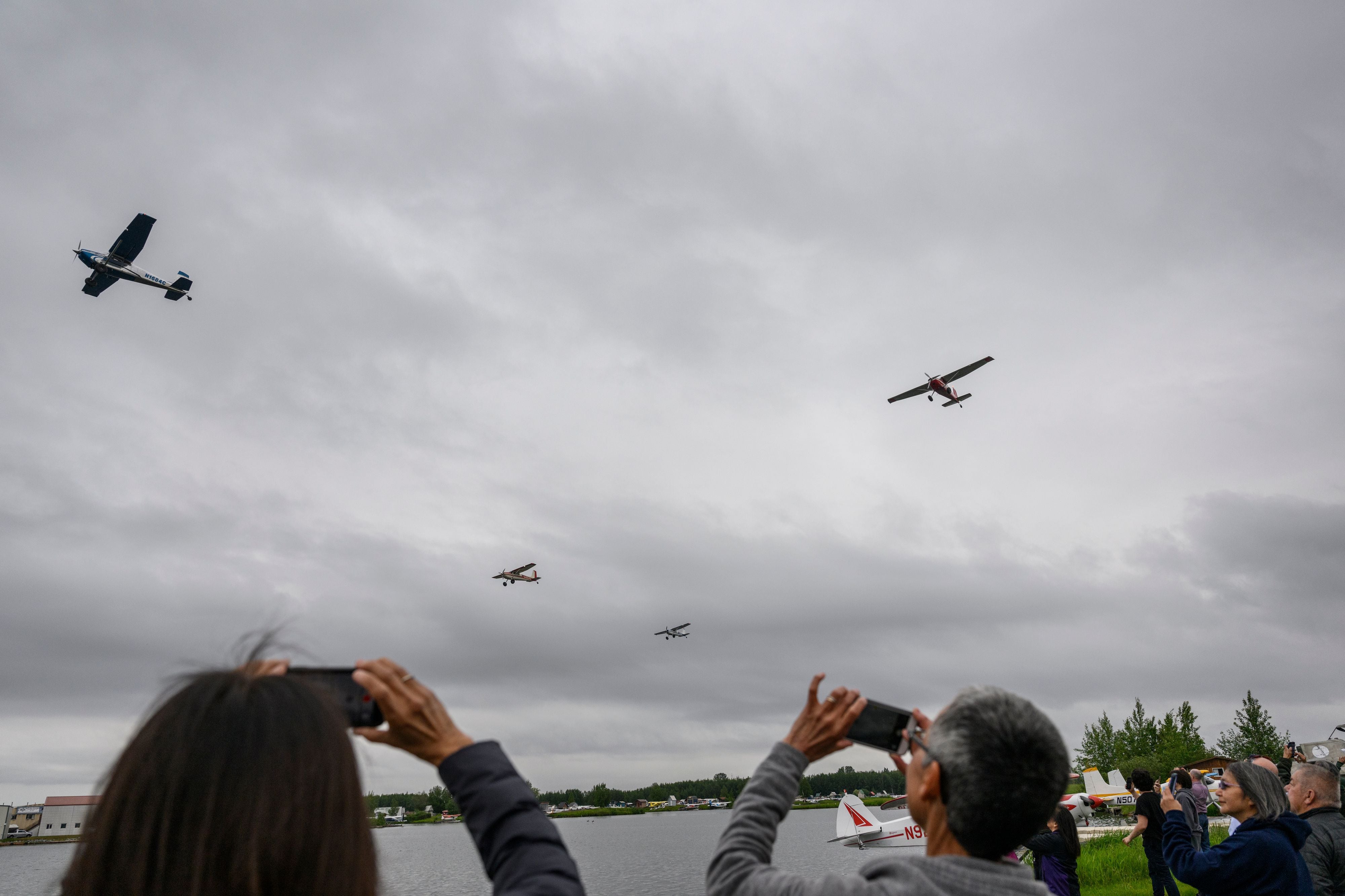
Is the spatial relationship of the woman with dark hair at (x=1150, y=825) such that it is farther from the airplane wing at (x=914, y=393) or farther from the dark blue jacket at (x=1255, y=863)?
the airplane wing at (x=914, y=393)

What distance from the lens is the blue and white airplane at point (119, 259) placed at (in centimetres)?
2441


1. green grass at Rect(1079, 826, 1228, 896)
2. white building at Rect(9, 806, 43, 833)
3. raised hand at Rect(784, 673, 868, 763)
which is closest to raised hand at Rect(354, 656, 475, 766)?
raised hand at Rect(784, 673, 868, 763)

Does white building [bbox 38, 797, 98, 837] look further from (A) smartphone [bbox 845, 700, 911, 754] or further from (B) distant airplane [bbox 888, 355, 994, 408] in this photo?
(A) smartphone [bbox 845, 700, 911, 754]

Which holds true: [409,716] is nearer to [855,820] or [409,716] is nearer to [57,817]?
[855,820]

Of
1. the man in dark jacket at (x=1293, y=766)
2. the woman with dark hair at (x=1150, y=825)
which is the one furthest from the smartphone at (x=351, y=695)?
the woman with dark hair at (x=1150, y=825)

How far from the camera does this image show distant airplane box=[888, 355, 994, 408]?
3159 centimetres

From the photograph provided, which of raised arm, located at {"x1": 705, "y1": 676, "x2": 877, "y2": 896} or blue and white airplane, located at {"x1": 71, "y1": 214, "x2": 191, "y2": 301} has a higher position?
blue and white airplane, located at {"x1": 71, "y1": 214, "x2": 191, "y2": 301}

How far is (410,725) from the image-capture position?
1.85 metres

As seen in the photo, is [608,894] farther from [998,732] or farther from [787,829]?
[787,829]

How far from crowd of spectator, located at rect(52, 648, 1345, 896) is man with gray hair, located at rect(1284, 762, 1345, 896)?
503 centimetres

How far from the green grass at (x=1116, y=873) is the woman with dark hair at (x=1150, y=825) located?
8597 millimetres

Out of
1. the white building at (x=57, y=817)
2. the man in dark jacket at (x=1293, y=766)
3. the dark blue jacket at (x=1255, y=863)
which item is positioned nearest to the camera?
the dark blue jacket at (x=1255, y=863)

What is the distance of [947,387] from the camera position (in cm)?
3228

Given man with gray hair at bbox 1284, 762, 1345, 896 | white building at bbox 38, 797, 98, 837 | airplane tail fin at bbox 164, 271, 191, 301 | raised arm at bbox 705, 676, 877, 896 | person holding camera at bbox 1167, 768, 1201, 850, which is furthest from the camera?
Result: white building at bbox 38, 797, 98, 837
